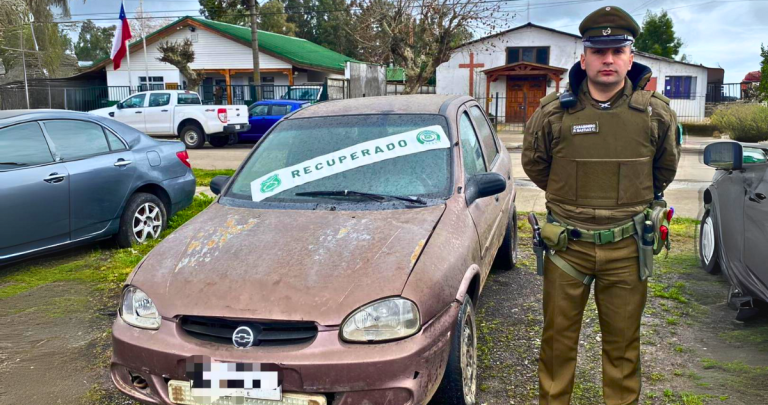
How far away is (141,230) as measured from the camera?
640 cm

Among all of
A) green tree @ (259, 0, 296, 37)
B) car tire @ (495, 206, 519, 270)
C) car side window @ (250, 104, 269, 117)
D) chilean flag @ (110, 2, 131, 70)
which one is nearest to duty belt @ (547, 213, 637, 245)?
car tire @ (495, 206, 519, 270)

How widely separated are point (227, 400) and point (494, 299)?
270 cm

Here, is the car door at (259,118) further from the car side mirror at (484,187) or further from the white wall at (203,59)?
the car side mirror at (484,187)

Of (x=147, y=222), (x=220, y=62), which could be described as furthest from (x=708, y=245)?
(x=220, y=62)

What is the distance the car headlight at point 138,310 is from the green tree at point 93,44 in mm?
82828

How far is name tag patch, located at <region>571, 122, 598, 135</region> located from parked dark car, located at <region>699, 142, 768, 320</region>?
183 centimetres

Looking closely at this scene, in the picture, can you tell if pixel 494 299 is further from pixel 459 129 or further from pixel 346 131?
pixel 346 131

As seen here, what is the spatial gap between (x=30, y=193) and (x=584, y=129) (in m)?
4.51

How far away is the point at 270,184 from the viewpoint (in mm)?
3844

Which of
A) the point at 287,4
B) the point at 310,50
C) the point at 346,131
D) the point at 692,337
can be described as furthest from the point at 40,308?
the point at 287,4

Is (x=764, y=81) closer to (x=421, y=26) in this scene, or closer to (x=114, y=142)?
(x=421, y=26)

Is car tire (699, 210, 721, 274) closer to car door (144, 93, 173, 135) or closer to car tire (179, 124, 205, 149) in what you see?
car tire (179, 124, 205, 149)

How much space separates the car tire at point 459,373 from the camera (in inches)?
114

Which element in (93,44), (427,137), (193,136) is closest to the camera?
(427,137)
